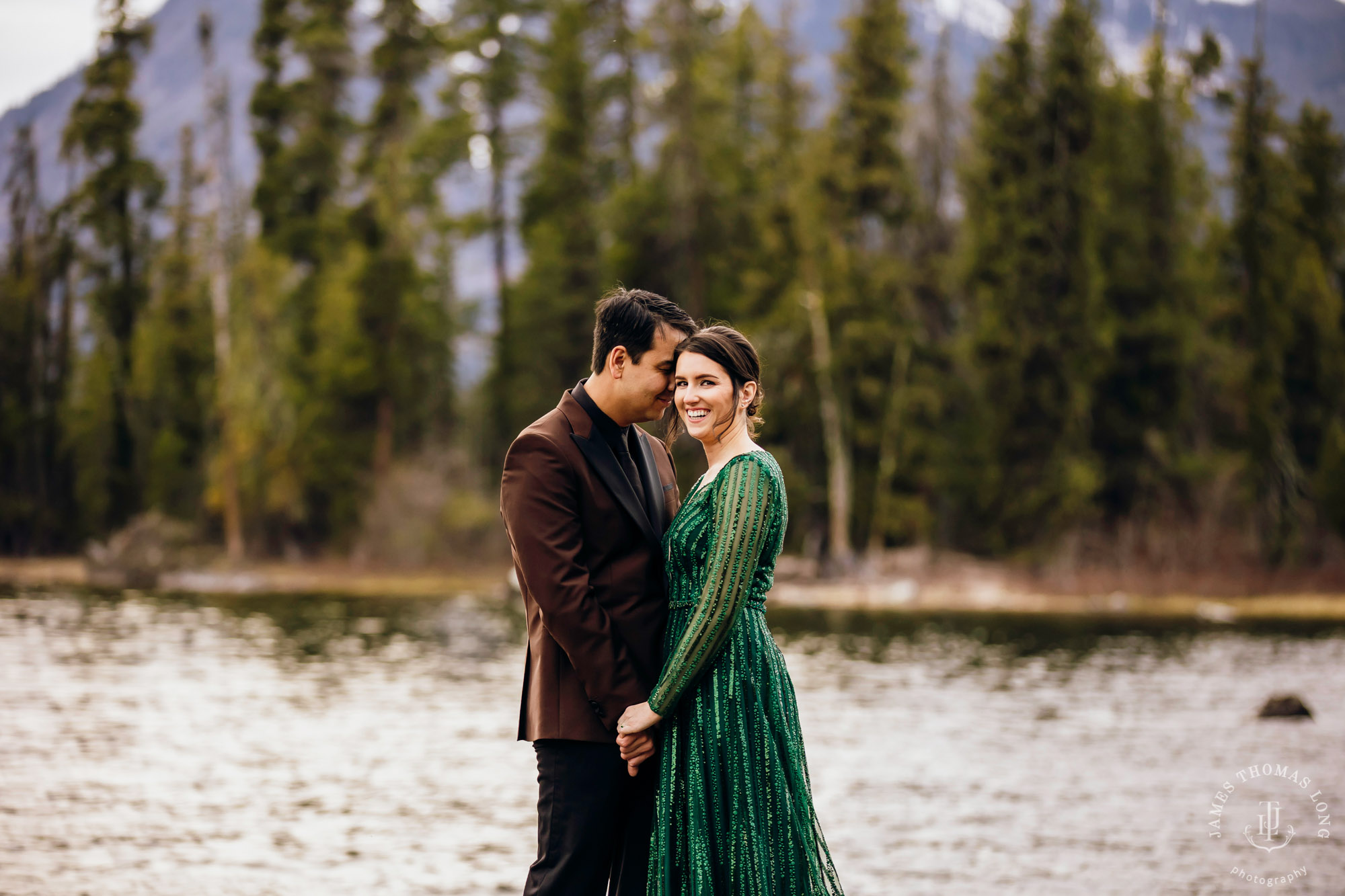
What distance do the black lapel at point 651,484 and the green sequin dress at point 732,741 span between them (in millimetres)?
150

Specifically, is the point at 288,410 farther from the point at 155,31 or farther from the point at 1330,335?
the point at 1330,335

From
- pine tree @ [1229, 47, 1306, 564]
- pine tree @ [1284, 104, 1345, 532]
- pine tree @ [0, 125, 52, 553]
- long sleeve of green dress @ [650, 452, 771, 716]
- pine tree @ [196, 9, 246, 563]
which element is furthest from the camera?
pine tree @ [0, 125, 52, 553]

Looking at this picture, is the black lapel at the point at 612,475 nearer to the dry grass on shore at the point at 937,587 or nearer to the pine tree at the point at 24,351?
the dry grass on shore at the point at 937,587

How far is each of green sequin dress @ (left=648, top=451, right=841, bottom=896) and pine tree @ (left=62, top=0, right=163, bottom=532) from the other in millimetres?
37733

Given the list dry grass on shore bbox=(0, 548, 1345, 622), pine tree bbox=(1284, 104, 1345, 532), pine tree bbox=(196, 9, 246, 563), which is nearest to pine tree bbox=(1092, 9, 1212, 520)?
pine tree bbox=(1284, 104, 1345, 532)

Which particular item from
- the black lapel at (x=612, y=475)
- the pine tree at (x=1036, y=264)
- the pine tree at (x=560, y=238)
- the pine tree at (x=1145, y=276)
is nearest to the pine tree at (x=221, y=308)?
the pine tree at (x=560, y=238)

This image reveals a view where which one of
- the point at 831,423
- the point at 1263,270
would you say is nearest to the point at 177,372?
the point at 831,423

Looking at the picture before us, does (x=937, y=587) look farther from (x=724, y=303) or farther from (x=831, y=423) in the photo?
(x=724, y=303)

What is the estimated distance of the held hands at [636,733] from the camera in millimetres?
3686

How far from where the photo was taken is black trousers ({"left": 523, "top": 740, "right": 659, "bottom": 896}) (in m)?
3.72

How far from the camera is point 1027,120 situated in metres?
33.7

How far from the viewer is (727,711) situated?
12.4ft

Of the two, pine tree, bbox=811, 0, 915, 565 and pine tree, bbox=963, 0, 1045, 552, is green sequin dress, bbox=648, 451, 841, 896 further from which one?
pine tree, bbox=811, 0, 915, 565

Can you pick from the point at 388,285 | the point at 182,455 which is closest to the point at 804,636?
the point at 388,285
